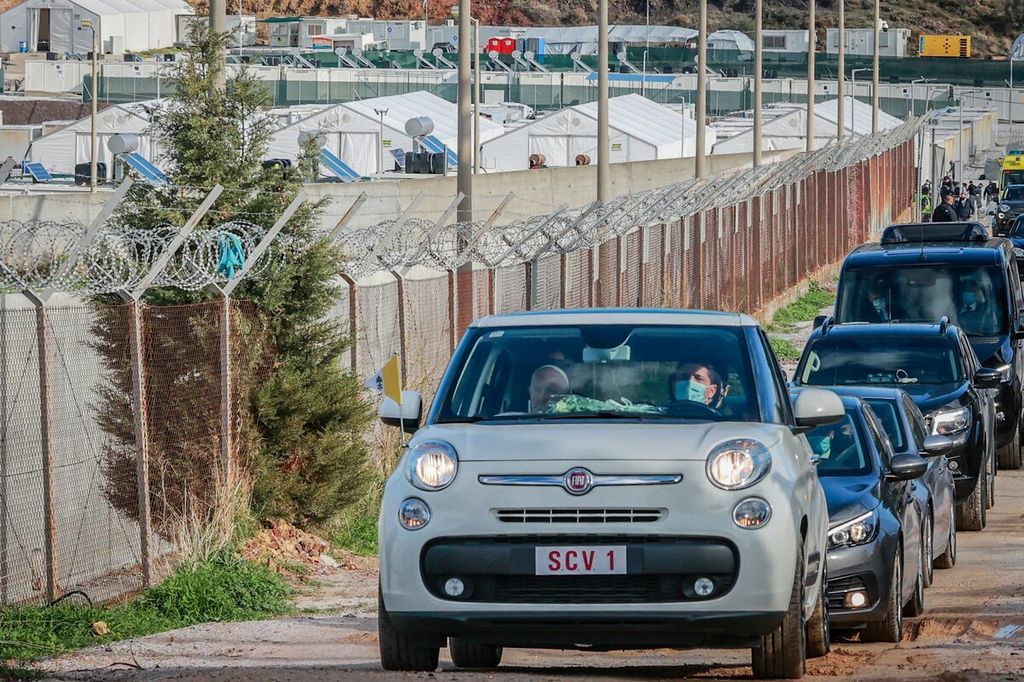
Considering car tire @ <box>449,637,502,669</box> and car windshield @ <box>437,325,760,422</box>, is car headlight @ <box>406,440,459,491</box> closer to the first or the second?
car windshield @ <box>437,325,760,422</box>

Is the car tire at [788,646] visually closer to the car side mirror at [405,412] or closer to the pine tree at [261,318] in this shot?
the car side mirror at [405,412]

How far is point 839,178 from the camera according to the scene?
49.8 metres

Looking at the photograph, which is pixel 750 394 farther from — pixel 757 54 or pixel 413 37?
pixel 413 37

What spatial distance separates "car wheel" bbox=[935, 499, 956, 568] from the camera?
47.4ft

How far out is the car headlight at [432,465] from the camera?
26.9 ft

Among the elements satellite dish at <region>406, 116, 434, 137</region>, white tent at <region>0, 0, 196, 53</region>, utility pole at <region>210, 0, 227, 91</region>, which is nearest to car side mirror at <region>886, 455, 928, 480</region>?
utility pole at <region>210, 0, 227, 91</region>

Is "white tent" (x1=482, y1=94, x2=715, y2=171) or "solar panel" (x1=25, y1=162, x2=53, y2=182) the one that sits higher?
"white tent" (x1=482, y1=94, x2=715, y2=171)

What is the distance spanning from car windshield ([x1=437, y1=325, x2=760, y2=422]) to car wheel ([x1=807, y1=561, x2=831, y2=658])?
121 centimetres

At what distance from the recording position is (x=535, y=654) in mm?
10930

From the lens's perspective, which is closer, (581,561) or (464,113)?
(581,561)

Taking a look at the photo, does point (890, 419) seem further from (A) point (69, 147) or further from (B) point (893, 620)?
(A) point (69, 147)

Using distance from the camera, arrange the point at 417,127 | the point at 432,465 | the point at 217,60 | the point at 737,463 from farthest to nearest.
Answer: the point at 417,127
the point at 217,60
the point at 432,465
the point at 737,463

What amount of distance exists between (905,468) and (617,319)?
3.33 metres

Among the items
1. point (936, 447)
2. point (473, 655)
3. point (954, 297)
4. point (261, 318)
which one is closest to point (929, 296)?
point (954, 297)
